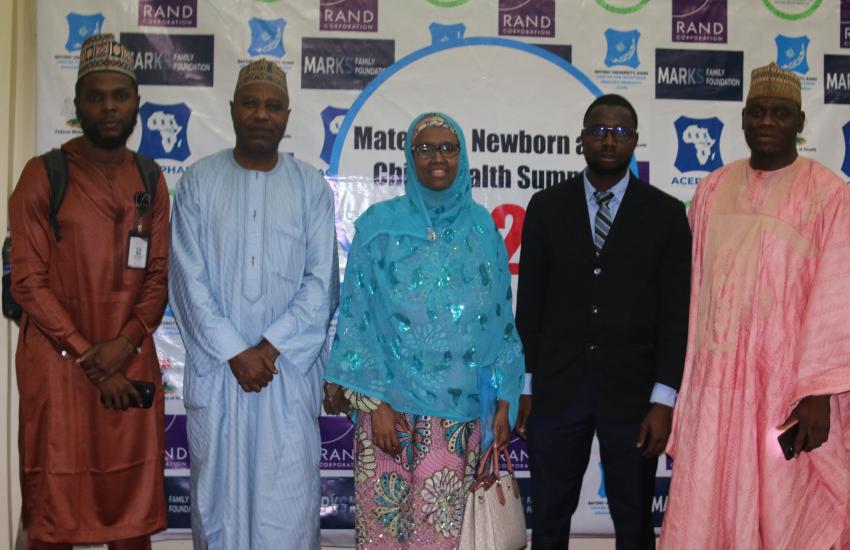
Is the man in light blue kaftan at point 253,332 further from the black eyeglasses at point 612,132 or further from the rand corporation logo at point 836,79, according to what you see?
the rand corporation logo at point 836,79

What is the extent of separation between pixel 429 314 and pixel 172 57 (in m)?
2.09

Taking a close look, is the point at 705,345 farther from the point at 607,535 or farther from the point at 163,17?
the point at 163,17

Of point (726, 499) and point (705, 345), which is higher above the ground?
point (705, 345)

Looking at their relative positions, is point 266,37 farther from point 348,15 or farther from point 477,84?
point 477,84

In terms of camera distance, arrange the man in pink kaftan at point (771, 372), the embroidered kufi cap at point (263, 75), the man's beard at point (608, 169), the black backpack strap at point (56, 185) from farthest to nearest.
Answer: the embroidered kufi cap at point (263, 75), the man's beard at point (608, 169), the black backpack strap at point (56, 185), the man in pink kaftan at point (771, 372)

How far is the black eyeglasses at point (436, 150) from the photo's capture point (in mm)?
2934

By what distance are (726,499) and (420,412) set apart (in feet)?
3.88

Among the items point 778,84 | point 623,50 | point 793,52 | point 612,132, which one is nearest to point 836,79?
point 793,52

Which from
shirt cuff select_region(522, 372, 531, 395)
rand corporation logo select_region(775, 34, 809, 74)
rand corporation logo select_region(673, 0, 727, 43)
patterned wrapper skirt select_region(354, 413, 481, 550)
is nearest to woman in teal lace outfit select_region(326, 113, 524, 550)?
patterned wrapper skirt select_region(354, 413, 481, 550)

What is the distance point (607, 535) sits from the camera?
412cm

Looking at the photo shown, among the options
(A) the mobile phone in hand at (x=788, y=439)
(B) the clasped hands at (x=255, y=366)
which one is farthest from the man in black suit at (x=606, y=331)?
(B) the clasped hands at (x=255, y=366)

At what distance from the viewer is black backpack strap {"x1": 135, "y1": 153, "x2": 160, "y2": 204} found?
3.11m

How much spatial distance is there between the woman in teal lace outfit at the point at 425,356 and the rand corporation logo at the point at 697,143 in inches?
64.2

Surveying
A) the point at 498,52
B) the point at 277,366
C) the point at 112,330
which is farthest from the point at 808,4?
the point at 112,330
